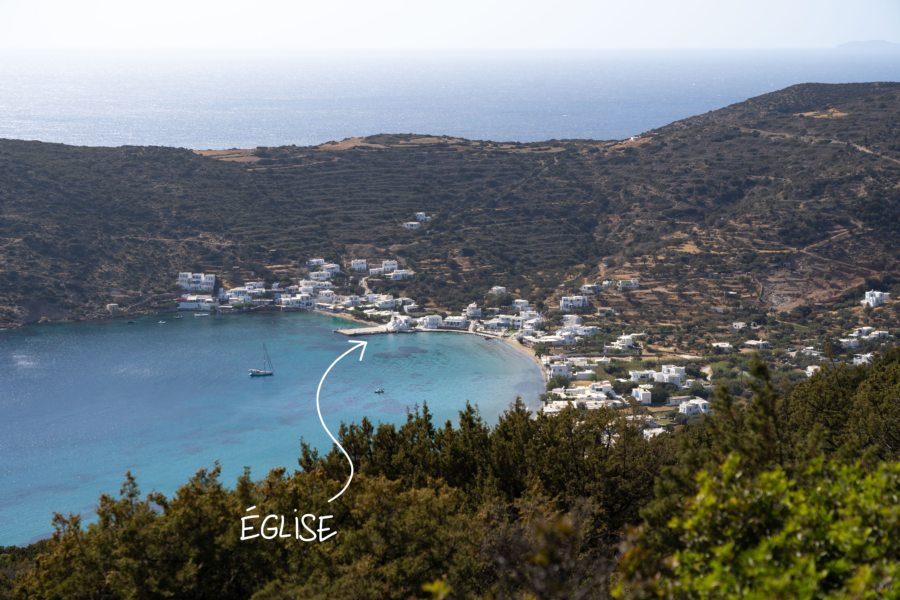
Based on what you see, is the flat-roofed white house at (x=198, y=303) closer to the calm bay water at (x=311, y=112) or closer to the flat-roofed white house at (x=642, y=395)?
the flat-roofed white house at (x=642, y=395)

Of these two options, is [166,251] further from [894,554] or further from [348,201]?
[894,554]

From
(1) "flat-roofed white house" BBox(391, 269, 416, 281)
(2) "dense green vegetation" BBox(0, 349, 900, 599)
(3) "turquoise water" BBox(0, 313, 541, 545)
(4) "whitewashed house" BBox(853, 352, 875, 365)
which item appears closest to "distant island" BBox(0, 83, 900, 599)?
(2) "dense green vegetation" BBox(0, 349, 900, 599)

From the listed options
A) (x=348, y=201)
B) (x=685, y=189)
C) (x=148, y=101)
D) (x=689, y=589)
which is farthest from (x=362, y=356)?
(x=148, y=101)

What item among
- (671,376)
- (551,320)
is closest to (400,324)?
(551,320)

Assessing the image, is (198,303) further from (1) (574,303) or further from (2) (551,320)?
(1) (574,303)

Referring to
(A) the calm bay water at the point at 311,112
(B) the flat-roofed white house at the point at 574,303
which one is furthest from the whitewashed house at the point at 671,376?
(A) the calm bay water at the point at 311,112

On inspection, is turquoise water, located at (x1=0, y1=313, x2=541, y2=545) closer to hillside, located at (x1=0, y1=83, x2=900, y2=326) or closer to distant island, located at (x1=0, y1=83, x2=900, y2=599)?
distant island, located at (x1=0, y1=83, x2=900, y2=599)

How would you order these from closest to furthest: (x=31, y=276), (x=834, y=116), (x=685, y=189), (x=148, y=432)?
1. (x=148, y=432)
2. (x=31, y=276)
3. (x=685, y=189)
4. (x=834, y=116)
